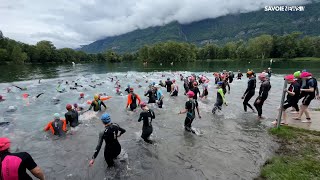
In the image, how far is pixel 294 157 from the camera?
7.22 metres

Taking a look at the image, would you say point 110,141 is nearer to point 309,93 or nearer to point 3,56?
point 309,93

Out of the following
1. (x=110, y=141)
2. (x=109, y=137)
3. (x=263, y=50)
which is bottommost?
(x=110, y=141)

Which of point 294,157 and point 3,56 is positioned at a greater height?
point 3,56

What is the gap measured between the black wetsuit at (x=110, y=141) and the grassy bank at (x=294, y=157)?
452cm

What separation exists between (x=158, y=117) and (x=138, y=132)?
2732mm

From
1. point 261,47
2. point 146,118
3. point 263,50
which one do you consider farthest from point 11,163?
point 263,50

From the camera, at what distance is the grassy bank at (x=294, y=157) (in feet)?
20.2

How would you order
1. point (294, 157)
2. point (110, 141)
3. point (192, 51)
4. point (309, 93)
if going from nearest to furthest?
point (110, 141) < point (294, 157) < point (309, 93) < point (192, 51)

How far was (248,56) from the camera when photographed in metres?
120

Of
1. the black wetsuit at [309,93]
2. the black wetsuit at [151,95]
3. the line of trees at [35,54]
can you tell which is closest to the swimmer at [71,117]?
the black wetsuit at [151,95]

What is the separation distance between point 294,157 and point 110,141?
241 inches

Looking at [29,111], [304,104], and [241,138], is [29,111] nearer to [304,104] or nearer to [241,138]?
[241,138]

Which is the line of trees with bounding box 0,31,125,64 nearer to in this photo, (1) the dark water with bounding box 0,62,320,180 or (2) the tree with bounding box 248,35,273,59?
(2) the tree with bounding box 248,35,273,59

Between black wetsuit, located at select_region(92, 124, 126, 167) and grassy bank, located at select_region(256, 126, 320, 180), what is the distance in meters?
4.52
